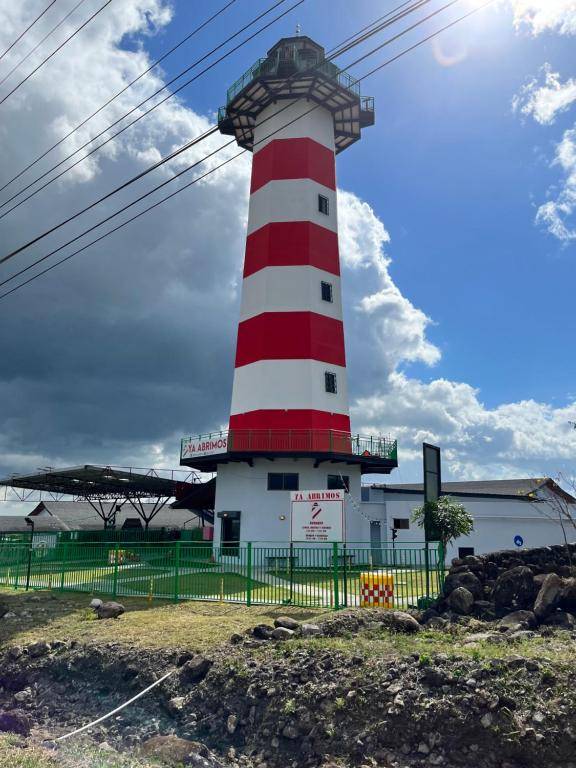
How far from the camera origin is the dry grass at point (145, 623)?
13375 mm

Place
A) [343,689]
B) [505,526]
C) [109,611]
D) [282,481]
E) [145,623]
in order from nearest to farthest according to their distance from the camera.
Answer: [343,689] < [145,623] < [109,611] < [282,481] < [505,526]

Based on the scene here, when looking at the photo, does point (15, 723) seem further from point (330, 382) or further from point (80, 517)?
point (80, 517)

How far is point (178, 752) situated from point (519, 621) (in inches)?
289

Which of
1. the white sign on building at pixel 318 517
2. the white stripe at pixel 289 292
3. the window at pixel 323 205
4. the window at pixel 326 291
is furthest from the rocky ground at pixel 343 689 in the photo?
the window at pixel 323 205

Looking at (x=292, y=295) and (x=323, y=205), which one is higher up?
(x=323, y=205)

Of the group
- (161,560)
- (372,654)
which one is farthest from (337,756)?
(161,560)

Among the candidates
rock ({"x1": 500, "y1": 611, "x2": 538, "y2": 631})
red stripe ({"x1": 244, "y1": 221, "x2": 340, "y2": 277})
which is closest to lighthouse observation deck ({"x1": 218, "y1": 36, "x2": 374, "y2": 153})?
red stripe ({"x1": 244, "y1": 221, "x2": 340, "y2": 277})

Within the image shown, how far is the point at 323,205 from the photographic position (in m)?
32.7

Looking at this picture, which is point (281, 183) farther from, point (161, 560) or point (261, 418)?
point (161, 560)

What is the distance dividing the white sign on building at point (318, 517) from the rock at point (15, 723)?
34.4 feet

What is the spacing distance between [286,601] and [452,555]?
601 inches

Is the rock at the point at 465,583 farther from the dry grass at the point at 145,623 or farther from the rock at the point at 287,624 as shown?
the rock at the point at 287,624

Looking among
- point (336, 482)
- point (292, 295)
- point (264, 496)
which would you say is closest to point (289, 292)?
point (292, 295)

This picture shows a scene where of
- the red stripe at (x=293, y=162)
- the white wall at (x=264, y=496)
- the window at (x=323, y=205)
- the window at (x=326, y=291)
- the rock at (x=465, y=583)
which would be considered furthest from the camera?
the window at (x=323, y=205)
